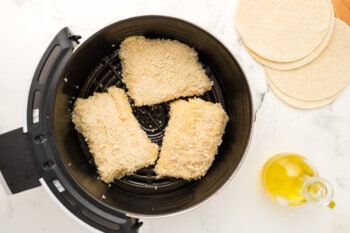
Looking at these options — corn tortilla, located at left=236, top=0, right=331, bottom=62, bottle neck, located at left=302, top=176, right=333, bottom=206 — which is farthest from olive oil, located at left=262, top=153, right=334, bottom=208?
corn tortilla, located at left=236, top=0, right=331, bottom=62

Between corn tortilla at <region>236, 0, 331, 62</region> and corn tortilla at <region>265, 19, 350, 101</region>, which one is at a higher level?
corn tortilla at <region>236, 0, 331, 62</region>

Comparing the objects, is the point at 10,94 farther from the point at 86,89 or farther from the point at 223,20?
the point at 223,20

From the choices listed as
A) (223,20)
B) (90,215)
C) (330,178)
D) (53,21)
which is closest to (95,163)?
(90,215)

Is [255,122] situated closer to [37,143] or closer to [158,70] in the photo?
[158,70]

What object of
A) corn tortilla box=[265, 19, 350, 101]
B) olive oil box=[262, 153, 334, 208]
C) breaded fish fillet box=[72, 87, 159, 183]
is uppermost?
breaded fish fillet box=[72, 87, 159, 183]

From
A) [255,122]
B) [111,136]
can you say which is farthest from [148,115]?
[255,122]

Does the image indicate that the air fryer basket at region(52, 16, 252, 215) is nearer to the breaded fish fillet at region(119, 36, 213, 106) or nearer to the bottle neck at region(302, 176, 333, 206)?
the breaded fish fillet at region(119, 36, 213, 106)

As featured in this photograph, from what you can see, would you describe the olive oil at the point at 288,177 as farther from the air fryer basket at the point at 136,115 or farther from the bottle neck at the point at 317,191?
the air fryer basket at the point at 136,115
